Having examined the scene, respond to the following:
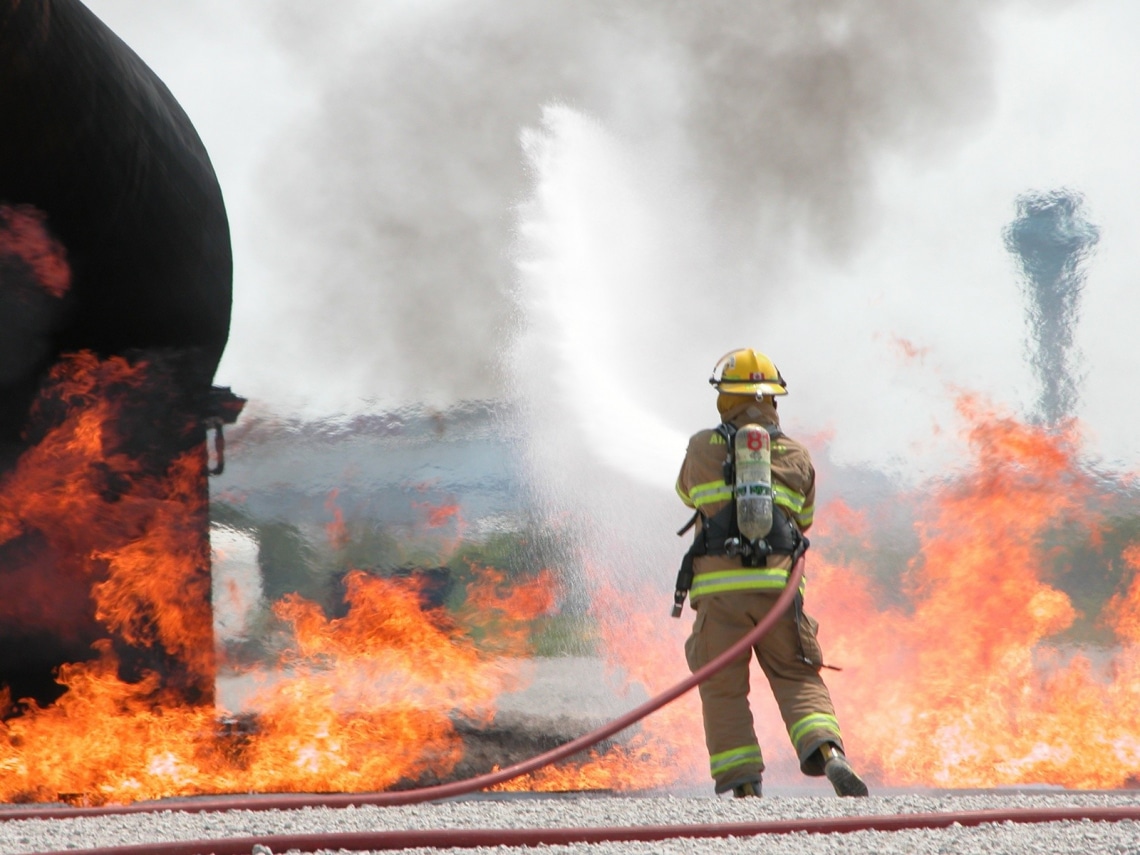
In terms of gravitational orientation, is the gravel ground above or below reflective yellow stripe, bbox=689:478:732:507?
below

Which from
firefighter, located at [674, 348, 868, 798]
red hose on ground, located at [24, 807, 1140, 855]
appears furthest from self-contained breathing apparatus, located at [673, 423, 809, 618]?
red hose on ground, located at [24, 807, 1140, 855]

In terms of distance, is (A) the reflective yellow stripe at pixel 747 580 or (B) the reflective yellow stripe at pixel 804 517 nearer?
(A) the reflective yellow stripe at pixel 747 580

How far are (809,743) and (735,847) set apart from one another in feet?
5.15

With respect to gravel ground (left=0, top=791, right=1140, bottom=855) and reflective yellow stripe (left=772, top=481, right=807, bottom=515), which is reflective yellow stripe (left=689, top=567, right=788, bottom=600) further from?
gravel ground (left=0, top=791, right=1140, bottom=855)

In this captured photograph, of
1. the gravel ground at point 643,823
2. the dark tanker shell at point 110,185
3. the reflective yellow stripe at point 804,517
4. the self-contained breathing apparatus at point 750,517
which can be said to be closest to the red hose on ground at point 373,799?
the gravel ground at point 643,823

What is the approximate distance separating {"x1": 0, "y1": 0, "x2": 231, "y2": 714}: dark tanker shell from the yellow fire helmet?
10.1 feet

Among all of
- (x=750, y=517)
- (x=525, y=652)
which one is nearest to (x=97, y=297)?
(x=525, y=652)

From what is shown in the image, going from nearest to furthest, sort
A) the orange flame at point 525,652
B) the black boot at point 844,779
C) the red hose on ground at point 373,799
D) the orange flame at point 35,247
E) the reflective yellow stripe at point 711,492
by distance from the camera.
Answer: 1. the red hose on ground at point 373,799
2. the black boot at point 844,779
3. the reflective yellow stripe at point 711,492
4. the orange flame at point 35,247
5. the orange flame at point 525,652

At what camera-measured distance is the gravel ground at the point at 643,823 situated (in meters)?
2.92

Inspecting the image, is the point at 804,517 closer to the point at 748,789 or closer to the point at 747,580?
the point at 747,580

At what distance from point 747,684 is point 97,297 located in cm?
395

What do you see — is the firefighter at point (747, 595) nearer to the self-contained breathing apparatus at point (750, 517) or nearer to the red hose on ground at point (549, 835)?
the self-contained breathing apparatus at point (750, 517)

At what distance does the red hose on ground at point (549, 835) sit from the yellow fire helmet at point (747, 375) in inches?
85.0

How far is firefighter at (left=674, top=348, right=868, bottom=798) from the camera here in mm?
4559
